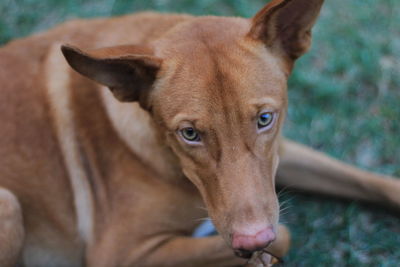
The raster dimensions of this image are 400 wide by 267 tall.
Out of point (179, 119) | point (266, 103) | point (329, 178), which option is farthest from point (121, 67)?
point (329, 178)

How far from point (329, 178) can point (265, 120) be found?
1666 mm

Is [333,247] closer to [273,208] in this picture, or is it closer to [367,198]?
[367,198]

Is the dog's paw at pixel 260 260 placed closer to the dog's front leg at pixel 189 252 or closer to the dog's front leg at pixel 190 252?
the dog's front leg at pixel 190 252

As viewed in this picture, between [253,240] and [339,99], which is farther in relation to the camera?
[339,99]

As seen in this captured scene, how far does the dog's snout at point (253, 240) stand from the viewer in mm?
3180

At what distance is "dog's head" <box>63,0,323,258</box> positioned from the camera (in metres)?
3.28

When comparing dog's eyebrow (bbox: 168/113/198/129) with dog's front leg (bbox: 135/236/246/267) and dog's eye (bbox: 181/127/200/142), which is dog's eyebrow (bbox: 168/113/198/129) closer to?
dog's eye (bbox: 181/127/200/142)

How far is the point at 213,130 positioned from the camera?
10.9ft

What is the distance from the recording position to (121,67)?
11.4 ft

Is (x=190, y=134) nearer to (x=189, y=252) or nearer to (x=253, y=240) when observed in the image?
(x=253, y=240)

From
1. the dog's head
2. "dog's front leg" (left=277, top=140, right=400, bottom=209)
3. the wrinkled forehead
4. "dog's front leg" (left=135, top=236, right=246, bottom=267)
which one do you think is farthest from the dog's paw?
the wrinkled forehead

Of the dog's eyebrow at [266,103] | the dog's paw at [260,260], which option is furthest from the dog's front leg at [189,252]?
the dog's eyebrow at [266,103]

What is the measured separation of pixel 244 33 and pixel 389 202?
198cm

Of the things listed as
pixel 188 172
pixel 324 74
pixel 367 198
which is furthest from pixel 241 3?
pixel 188 172
